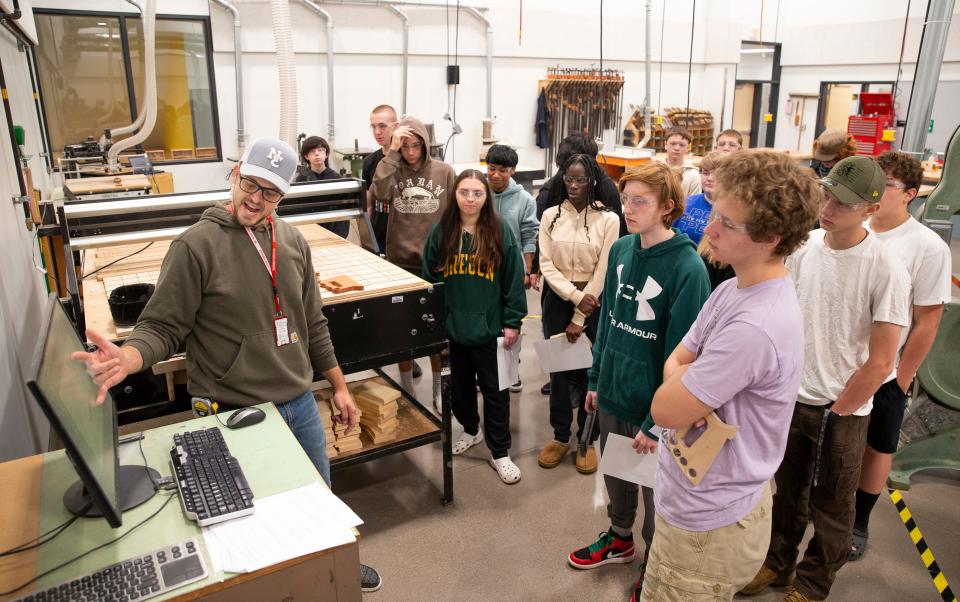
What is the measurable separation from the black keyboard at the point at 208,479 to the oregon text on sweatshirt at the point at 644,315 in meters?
1.18

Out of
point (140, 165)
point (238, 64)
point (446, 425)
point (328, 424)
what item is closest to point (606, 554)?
point (446, 425)

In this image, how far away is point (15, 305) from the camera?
2.74 metres

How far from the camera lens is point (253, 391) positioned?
1921mm

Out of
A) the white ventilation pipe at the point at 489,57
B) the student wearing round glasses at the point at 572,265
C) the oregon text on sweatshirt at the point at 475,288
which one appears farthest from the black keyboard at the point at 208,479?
the white ventilation pipe at the point at 489,57

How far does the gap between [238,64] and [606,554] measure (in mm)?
6510

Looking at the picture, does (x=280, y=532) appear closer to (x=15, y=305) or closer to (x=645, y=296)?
(x=645, y=296)

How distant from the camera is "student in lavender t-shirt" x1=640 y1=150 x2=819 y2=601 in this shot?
129cm

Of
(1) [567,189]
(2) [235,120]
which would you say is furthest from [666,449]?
(2) [235,120]

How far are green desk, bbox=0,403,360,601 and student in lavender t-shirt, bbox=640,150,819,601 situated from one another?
76cm

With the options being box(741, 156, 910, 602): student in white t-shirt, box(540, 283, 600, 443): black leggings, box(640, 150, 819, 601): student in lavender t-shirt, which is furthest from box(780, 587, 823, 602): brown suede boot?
box(540, 283, 600, 443): black leggings

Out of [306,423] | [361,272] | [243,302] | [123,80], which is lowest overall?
[306,423]

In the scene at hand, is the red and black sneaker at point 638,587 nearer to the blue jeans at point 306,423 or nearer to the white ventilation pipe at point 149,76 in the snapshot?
the blue jeans at point 306,423

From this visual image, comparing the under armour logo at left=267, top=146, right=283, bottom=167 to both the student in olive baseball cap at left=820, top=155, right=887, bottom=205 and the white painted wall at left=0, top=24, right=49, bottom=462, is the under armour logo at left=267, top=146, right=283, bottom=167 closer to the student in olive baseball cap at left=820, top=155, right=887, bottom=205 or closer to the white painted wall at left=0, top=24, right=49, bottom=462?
the white painted wall at left=0, top=24, right=49, bottom=462

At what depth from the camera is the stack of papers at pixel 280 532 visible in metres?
1.36
